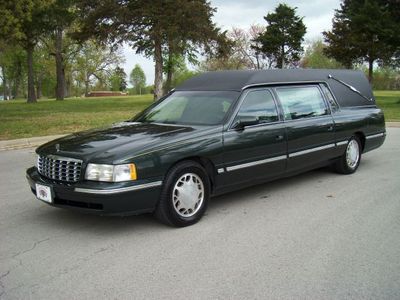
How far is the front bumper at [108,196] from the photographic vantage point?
14.9 feet

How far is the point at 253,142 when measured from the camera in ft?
18.9

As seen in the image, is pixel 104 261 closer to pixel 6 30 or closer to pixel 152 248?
pixel 152 248

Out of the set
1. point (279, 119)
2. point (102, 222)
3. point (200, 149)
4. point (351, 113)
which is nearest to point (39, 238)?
point (102, 222)

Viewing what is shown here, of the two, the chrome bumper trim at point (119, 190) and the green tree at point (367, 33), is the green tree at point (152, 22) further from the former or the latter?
the chrome bumper trim at point (119, 190)

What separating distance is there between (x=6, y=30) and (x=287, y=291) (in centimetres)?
2152

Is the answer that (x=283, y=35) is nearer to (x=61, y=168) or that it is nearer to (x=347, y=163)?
(x=347, y=163)

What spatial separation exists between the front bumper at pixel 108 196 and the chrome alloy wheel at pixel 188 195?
26cm

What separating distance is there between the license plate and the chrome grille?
0.13m

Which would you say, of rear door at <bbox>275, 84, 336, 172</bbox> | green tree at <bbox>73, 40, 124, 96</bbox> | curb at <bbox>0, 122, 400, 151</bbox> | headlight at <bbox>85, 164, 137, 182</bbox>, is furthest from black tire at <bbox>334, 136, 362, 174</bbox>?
green tree at <bbox>73, 40, 124, 96</bbox>

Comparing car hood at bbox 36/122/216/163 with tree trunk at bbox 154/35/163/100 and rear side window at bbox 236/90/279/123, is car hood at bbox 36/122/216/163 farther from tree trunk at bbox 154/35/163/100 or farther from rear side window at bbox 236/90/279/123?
tree trunk at bbox 154/35/163/100

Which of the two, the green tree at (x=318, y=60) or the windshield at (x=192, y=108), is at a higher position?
the green tree at (x=318, y=60)

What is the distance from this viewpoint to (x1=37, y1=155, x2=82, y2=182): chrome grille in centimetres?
470

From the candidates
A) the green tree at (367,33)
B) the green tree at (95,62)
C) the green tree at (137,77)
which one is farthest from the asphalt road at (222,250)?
the green tree at (137,77)

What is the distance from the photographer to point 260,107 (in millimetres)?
6078
